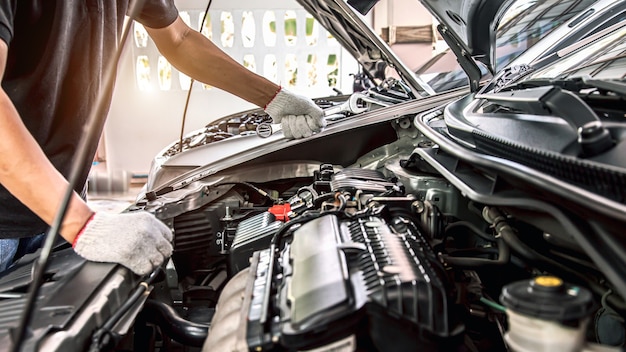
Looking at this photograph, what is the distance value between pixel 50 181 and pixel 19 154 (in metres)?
0.08

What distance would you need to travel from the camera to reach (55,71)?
58.2 inches

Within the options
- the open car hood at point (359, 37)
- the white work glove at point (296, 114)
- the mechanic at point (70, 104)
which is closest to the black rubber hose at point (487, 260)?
the mechanic at point (70, 104)

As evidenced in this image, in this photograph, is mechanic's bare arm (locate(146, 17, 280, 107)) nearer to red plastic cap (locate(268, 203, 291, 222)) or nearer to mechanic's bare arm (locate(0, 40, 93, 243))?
red plastic cap (locate(268, 203, 291, 222))

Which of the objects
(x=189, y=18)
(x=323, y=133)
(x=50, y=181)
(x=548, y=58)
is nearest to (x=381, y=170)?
(x=323, y=133)

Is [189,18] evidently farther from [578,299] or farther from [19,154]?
[578,299]

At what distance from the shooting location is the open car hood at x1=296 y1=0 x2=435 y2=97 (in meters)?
2.46

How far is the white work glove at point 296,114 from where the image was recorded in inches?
79.0

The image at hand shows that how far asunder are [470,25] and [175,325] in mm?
1323

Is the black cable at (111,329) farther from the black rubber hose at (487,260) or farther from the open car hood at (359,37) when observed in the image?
the open car hood at (359,37)

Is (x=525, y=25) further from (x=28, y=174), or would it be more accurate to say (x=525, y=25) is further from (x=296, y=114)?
(x=28, y=174)

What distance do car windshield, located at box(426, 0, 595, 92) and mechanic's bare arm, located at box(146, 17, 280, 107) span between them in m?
1.02

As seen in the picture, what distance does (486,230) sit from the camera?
136cm

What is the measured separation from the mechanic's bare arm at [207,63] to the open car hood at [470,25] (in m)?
0.68

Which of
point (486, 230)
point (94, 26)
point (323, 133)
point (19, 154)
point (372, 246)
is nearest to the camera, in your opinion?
point (372, 246)
